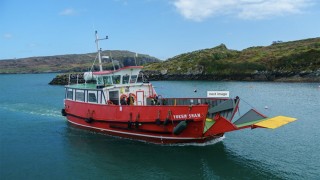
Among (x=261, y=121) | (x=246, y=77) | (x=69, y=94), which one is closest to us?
(x=261, y=121)

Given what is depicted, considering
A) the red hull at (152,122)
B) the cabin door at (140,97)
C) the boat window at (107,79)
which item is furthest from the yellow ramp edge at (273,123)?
the boat window at (107,79)

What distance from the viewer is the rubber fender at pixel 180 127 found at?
2208 centimetres

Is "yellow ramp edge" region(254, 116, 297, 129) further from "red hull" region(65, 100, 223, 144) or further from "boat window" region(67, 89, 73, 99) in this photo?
"boat window" region(67, 89, 73, 99)

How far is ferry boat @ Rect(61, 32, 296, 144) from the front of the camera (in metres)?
22.0

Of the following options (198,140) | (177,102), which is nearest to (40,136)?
(177,102)

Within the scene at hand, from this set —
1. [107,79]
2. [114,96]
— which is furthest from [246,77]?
[114,96]

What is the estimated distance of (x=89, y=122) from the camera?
91.5 feet

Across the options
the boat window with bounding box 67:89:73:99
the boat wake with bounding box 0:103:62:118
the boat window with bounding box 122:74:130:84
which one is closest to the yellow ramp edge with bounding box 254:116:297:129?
the boat window with bounding box 122:74:130:84

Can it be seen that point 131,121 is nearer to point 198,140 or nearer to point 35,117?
point 198,140

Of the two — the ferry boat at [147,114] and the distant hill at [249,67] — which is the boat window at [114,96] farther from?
the distant hill at [249,67]

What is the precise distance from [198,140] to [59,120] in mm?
18109

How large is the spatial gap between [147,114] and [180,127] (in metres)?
2.69

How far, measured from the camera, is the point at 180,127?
2216 centimetres

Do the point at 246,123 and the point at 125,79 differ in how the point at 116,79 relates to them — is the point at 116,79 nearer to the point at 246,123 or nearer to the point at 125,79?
the point at 125,79
